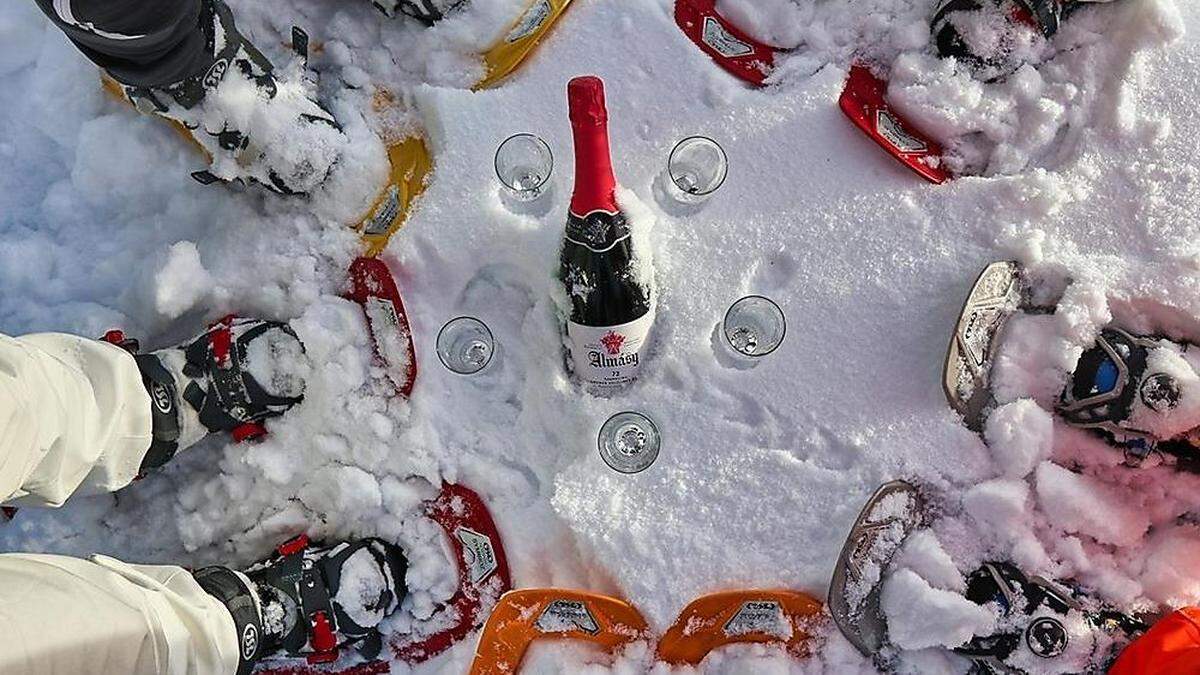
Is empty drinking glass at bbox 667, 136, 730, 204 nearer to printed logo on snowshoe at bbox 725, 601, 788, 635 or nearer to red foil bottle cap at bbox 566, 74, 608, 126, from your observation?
red foil bottle cap at bbox 566, 74, 608, 126

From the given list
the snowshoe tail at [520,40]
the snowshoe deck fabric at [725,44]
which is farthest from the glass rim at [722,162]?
the snowshoe tail at [520,40]

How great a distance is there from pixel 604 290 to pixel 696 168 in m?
0.27

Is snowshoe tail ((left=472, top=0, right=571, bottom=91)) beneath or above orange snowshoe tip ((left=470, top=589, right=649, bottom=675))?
above

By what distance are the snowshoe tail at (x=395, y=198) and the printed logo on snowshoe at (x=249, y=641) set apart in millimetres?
534

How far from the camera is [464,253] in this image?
135 cm

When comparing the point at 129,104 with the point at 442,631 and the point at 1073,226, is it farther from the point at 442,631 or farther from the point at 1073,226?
the point at 1073,226

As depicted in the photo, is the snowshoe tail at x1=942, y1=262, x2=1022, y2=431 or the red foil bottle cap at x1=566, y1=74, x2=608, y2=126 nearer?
the red foil bottle cap at x1=566, y1=74, x2=608, y2=126

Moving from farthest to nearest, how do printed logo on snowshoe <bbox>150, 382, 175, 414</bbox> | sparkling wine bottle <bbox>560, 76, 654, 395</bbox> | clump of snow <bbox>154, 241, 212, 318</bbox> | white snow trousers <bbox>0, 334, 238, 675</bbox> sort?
1. clump of snow <bbox>154, 241, 212, 318</bbox>
2. printed logo on snowshoe <bbox>150, 382, 175, 414</bbox>
3. sparkling wine bottle <bbox>560, 76, 654, 395</bbox>
4. white snow trousers <bbox>0, 334, 238, 675</bbox>

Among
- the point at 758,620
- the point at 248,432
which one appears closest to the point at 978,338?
the point at 758,620

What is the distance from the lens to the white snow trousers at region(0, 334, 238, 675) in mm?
918

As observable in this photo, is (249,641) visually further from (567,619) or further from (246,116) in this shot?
(246,116)

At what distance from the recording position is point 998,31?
1336 millimetres

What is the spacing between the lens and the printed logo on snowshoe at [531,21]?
55.1 inches

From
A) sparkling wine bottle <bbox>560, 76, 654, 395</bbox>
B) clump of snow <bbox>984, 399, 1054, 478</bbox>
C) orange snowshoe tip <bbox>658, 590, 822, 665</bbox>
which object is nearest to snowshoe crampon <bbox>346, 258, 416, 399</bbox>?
sparkling wine bottle <bbox>560, 76, 654, 395</bbox>
